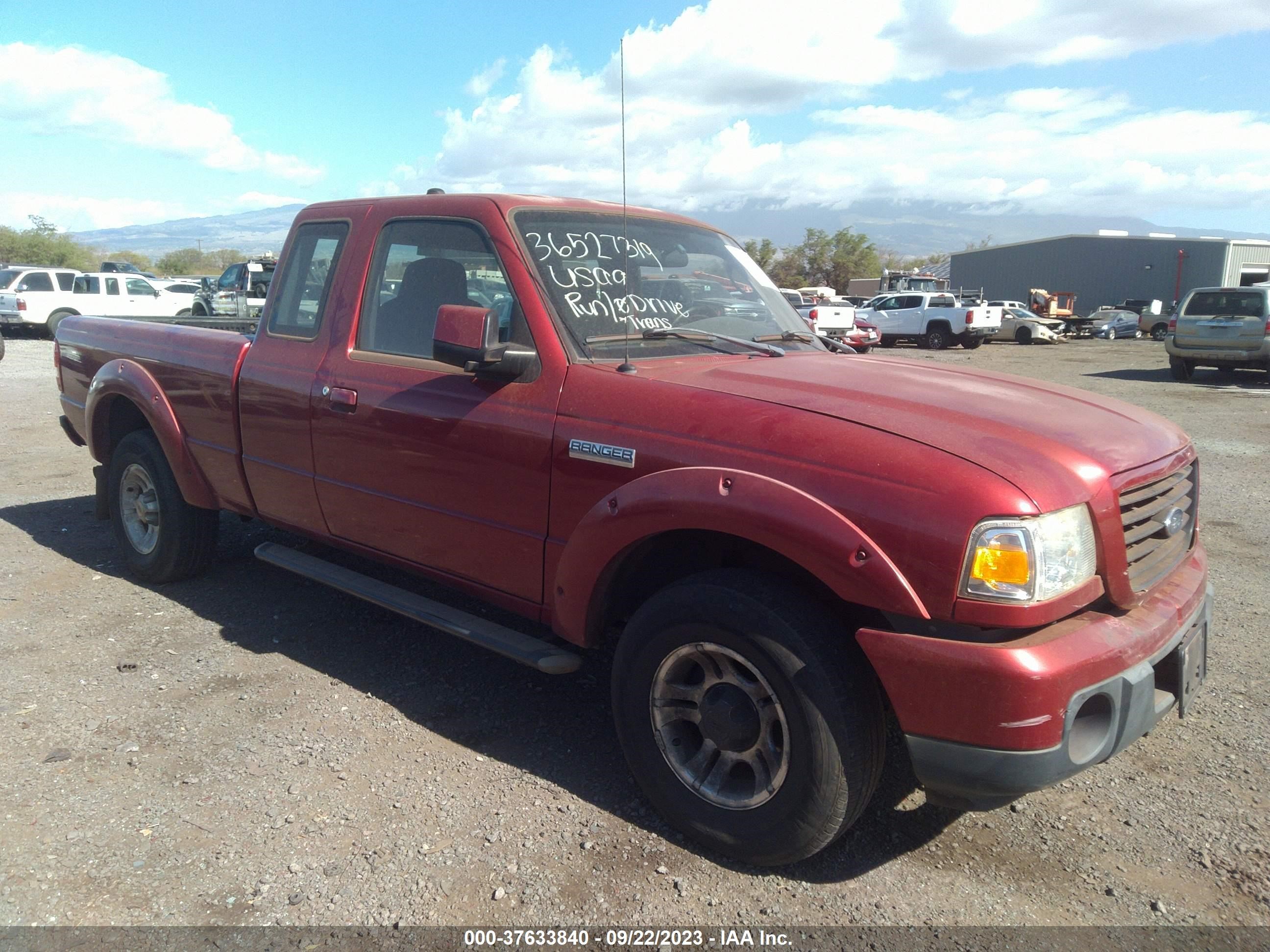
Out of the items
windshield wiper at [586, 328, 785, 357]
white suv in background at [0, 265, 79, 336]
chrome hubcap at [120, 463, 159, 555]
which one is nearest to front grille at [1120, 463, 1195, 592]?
windshield wiper at [586, 328, 785, 357]

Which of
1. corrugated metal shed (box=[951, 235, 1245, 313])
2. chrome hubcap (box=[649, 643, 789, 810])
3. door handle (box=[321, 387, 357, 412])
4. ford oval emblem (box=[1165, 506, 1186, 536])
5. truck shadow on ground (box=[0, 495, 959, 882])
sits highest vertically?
corrugated metal shed (box=[951, 235, 1245, 313])

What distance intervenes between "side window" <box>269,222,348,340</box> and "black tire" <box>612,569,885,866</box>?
2228 mm

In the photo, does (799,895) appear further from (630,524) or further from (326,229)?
(326,229)

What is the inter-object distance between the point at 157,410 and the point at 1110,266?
5920cm

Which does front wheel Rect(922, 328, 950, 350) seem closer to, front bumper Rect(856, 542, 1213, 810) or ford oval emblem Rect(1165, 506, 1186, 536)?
ford oval emblem Rect(1165, 506, 1186, 536)

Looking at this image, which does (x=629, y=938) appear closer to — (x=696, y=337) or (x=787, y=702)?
(x=787, y=702)

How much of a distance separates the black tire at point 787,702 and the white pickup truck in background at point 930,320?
98.5ft

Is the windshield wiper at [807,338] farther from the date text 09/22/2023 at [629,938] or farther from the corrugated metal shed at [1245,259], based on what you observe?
the corrugated metal shed at [1245,259]

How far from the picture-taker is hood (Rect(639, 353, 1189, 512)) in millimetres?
2445

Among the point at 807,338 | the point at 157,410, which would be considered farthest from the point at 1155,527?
the point at 157,410

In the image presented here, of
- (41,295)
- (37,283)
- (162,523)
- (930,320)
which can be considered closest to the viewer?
(162,523)

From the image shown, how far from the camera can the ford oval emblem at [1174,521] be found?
111 inches

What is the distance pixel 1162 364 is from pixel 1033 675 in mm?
23931

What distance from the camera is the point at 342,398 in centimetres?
382
